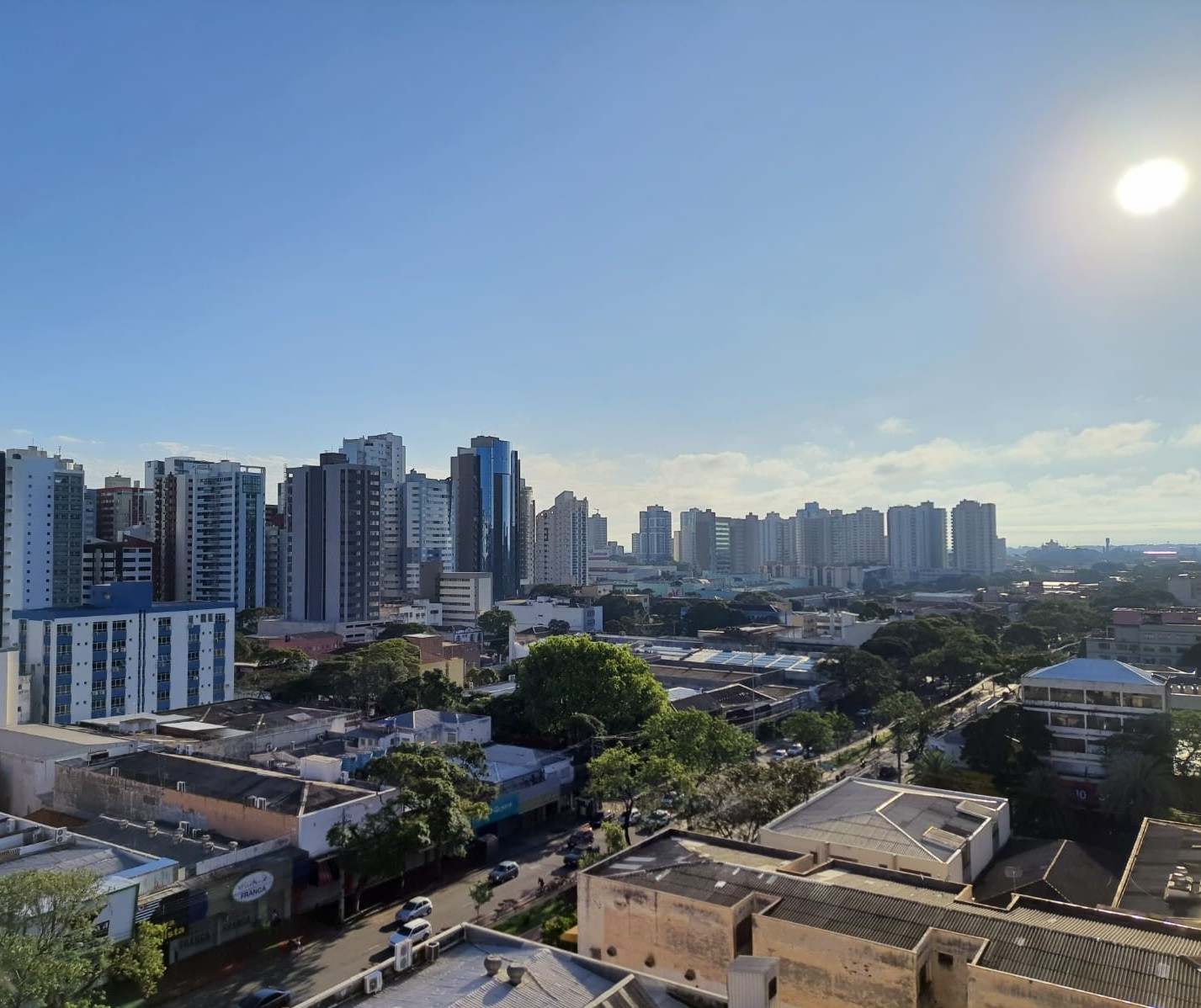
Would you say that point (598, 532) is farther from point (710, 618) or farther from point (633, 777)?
point (633, 777)

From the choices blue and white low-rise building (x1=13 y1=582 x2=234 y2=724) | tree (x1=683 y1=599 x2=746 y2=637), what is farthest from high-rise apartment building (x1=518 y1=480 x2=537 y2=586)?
blue and white low-rise building (x1=13 y1=582 x2=234 y2=724)

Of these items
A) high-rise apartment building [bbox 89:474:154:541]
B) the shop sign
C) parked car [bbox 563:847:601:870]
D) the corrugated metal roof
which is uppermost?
high-rise apartment building [bbox 89:474:154:541]

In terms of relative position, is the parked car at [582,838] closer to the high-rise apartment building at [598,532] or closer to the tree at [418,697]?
the tree at [418,697]

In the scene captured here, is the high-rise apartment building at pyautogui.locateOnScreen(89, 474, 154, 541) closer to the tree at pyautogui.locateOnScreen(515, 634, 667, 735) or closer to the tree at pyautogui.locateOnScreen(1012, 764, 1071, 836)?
the tree at pyautogui.locateOnScreen(515, 634, 667, 735)

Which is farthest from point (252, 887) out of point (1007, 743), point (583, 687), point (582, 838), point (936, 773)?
point (1007, 743)

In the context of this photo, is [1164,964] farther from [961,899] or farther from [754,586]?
[754,586]

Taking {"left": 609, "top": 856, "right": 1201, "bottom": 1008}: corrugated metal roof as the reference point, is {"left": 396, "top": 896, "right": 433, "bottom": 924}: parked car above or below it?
below
